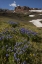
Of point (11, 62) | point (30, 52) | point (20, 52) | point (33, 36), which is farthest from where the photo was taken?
point (33, 36)

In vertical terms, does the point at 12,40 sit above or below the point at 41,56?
above

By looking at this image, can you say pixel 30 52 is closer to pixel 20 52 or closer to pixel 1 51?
pixel 20 52

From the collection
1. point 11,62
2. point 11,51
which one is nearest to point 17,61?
point 11,62

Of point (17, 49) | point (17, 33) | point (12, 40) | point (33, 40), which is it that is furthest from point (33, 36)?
point (17, 49)

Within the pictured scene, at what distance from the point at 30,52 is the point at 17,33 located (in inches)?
135

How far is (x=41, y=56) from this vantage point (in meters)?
8.82

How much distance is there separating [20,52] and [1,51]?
912 mm

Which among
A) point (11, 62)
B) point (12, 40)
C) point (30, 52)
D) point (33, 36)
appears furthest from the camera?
point (33, 36)

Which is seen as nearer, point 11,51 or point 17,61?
point 17,61

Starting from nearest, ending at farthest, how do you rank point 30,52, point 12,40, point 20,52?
1. point 20,52
2. point 30,52
3. point 12,40

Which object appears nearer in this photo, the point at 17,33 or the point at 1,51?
the point at 1,51

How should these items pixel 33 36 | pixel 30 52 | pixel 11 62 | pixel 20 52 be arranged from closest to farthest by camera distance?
1. pixel 11 62
2. pixel 20 52
3. pixel 30 52
4. pixel 33 36

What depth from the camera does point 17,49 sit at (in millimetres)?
8336

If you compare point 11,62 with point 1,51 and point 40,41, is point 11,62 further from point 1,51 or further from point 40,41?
point 40,41
